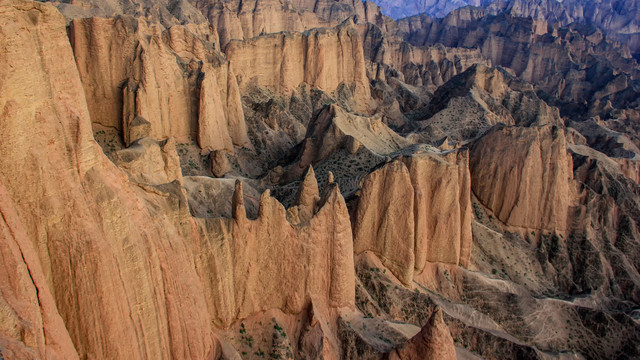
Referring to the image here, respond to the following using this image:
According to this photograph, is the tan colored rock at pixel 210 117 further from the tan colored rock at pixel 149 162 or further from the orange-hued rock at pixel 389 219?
the orange-hued rock at pixel 389 219

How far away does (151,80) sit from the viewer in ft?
126

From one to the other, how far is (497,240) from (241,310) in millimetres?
24383

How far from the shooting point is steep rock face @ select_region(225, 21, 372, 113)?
65.9 meters

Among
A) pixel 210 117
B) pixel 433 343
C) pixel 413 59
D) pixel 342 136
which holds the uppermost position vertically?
pixel 210 117

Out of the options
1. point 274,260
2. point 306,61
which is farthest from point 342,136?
point 306,61

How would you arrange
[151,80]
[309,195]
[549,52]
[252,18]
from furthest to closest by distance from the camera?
[549,52] < [252,18] < [151,80] < [309,195]

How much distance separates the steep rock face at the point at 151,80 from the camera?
36562 millimetres

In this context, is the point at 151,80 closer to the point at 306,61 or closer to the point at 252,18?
the point at 306,61

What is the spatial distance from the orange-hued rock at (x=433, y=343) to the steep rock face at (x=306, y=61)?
160 feet

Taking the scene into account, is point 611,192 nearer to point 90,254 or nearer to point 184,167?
point 184,167

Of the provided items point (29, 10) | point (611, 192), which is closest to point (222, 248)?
point (29, 10)

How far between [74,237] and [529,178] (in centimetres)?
3701

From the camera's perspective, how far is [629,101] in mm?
101312

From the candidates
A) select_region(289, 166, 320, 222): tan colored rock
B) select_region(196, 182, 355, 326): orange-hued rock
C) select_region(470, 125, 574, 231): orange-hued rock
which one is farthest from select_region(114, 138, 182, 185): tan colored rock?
select_region(470, 125, 574, 231): orange-hued rock
